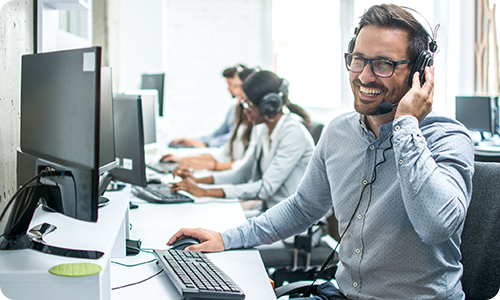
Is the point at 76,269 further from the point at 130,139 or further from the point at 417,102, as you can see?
the point at 130,139

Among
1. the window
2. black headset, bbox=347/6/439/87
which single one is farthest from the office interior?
black headset, bbox=347/6/439/87

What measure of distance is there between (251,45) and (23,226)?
173 inches

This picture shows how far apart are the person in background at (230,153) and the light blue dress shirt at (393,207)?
1543 mm

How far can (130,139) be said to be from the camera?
1.63 meters

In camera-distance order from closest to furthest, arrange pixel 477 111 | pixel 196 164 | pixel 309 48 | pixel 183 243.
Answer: pixel 183 243 < pixel 196 164 < pixel 477 111 < pixel 309 48

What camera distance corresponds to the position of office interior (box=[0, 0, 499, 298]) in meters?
3.72

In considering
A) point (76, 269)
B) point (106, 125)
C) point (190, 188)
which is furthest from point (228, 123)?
point (76, 269)

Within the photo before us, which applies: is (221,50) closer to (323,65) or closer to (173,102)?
(173,102)

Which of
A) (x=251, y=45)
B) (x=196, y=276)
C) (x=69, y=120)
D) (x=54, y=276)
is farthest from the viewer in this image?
(x=251, y=45)

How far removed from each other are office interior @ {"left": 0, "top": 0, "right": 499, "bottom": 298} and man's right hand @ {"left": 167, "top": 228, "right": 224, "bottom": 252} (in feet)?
6.27

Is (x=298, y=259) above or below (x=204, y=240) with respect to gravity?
below

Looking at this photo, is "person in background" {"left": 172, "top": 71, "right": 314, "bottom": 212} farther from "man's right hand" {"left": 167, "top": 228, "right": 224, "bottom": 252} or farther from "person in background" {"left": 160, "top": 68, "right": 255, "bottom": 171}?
"man's right hand" {"left": 167, "top": 228, "right": 224, "bottom": 252}

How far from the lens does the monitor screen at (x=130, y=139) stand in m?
1.58

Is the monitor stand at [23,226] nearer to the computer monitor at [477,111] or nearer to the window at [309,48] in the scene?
the computer monitor at [477,111]
